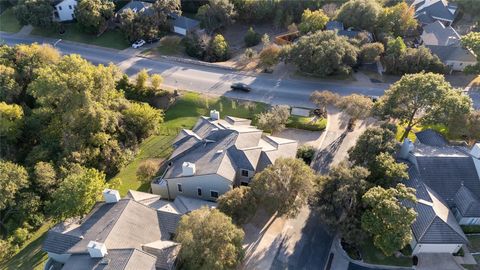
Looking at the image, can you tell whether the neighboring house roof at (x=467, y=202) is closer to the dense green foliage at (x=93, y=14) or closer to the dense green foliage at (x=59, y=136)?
the dense green foliage at (x=59, y=136)

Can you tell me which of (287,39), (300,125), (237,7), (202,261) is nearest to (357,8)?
(287,39)

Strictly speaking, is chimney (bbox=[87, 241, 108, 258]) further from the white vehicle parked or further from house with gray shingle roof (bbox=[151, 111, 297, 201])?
the white vehicle parked

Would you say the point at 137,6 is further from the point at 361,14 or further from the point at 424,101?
the point at 424,101

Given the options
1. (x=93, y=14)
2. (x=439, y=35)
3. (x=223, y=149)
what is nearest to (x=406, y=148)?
(x=223, y=149)

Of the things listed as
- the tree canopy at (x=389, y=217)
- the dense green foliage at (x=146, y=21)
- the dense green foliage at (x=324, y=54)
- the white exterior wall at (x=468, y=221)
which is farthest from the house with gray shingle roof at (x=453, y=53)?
the dense green foliage at (x=146, y=21)

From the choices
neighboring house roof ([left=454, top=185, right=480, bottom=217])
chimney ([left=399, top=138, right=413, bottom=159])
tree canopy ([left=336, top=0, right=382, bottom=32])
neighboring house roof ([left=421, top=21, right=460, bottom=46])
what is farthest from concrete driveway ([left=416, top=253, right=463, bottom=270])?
tree canopy ([left=336, top=0, right=382, bottom=32])

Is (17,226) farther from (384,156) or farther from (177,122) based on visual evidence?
(384,156)

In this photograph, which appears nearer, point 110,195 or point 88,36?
point 110,195
